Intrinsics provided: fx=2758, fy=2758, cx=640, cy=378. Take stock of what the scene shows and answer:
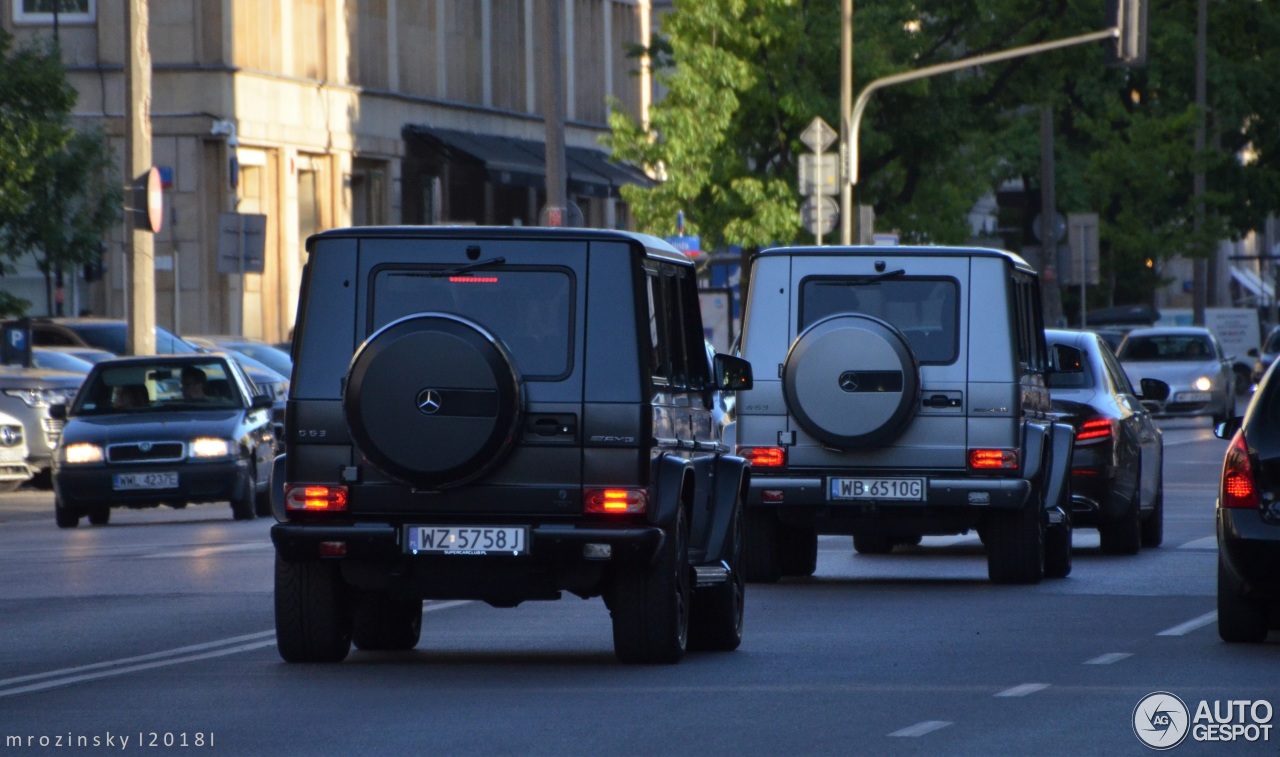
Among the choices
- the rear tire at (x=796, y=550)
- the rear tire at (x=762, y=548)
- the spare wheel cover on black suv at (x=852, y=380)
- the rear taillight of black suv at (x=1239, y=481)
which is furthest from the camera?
the rear tire at (x=796, y=550)

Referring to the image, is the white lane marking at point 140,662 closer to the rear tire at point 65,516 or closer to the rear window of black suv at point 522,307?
the rear window of black suv at point 522,307

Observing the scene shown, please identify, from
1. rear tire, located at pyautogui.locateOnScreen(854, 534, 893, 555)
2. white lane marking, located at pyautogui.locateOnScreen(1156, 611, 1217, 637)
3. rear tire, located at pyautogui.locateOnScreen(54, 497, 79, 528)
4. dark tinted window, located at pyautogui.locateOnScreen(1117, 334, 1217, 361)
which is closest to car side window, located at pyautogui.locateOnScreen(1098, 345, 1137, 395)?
rear tire, located at pyautogui.locateOnScreen(854, 534, 893, 555)

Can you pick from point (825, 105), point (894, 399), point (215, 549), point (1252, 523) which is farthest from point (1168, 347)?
point (1252, 523)

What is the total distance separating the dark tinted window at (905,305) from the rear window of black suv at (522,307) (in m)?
5.01

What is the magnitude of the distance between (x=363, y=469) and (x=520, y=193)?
5276 cm

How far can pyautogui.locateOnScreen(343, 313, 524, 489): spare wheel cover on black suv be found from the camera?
432 inches

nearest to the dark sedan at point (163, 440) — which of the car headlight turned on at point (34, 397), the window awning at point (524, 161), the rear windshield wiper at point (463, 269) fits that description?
the car headlight turned on at point (34, 397)

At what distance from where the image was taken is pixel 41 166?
3534cm

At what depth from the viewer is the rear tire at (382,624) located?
12.4 metres

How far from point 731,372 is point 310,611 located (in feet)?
7.70

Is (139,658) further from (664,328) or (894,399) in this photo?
(894,399)

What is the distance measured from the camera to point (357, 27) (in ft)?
185

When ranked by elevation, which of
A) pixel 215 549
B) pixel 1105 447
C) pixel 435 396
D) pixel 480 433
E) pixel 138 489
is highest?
pixel 435 396

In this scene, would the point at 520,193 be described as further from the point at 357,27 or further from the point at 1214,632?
the point at 1214,632
